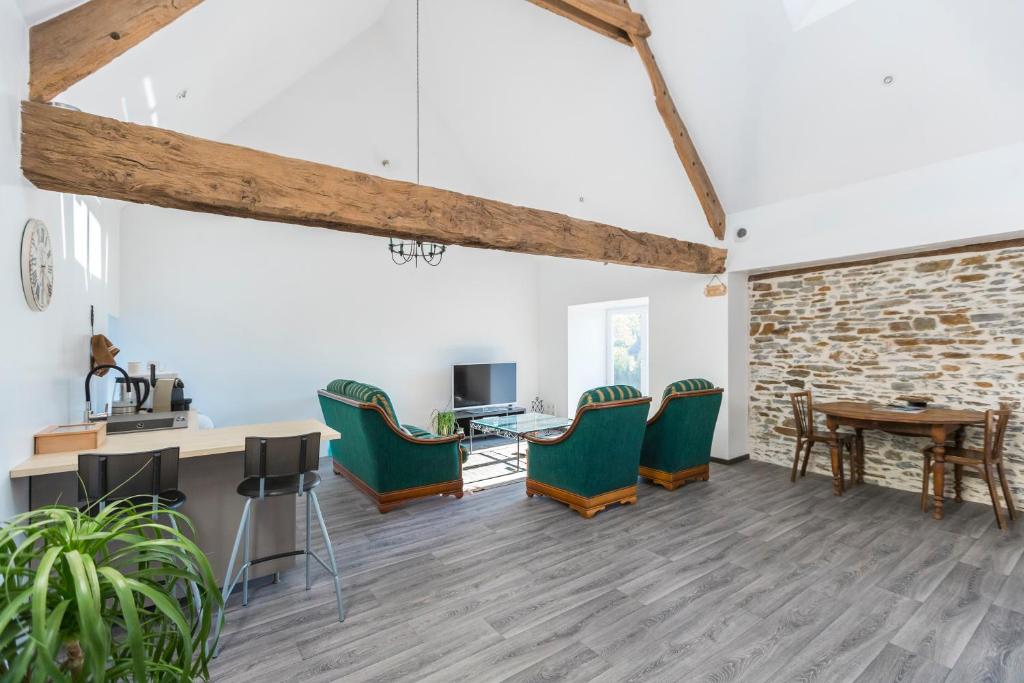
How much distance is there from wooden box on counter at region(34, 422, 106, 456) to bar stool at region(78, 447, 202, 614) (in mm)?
234

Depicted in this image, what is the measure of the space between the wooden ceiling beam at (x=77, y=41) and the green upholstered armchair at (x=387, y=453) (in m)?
2.52

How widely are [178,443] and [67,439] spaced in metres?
0.46

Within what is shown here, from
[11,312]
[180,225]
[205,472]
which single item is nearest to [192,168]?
[11,312]

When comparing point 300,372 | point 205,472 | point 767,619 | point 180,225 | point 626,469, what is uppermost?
point 180,225

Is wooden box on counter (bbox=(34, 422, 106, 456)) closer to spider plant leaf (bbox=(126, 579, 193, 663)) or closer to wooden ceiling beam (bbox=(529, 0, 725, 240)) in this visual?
spider plant leaf (bbox=(126, 579, 193, 663))

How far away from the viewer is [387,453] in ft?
13.1

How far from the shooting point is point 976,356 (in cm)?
416

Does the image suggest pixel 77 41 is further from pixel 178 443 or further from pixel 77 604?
pixel 77 604

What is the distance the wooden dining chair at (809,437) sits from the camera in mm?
4551

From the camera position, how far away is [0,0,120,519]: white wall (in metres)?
1.93

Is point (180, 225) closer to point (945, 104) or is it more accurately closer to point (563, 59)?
point (563, 59)

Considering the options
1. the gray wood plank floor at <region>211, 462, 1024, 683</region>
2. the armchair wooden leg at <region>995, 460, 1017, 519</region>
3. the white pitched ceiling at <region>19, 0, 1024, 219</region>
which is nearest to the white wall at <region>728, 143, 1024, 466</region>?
the white pitched ceiling at <region>19, 0, 1024, 219</region>

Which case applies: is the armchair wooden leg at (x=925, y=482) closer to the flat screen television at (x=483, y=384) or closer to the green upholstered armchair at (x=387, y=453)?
the green upholstered armchair at (x=387, y=453)

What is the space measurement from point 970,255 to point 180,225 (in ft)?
25.0
